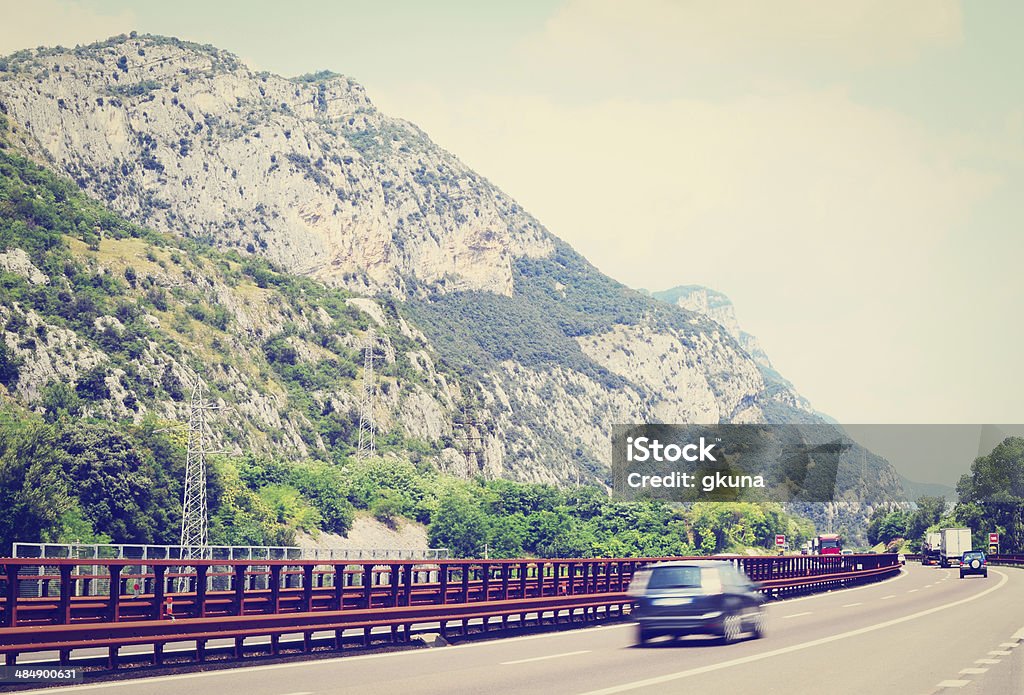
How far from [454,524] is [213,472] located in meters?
32.7

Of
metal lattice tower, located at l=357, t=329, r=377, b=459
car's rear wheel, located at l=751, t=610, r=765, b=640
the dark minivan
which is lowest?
car's rear wheel, located at l=751, t=610, r=765, b=640

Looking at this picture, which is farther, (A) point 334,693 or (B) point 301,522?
(B) point 301,522

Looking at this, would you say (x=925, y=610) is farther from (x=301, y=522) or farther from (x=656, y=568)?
(x=301, y=522)

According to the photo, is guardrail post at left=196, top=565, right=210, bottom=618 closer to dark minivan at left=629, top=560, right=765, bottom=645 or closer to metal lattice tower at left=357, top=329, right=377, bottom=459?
dark minivan at left=629, top=560, right=765, bottom=645

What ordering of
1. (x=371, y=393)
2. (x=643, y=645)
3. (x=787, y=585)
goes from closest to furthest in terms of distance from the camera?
(x=643, y=645), (x=787, y=585), (x=371, y=393)

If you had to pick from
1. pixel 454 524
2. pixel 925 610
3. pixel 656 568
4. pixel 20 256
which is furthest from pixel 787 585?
pixel 20 256

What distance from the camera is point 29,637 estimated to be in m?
18.1

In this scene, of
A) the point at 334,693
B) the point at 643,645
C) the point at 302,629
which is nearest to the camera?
the point at 334,693

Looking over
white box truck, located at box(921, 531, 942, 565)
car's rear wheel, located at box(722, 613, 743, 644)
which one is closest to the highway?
car's rear wheel, located at box(722, 613, 743, 644)

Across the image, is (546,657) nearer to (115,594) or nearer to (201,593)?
(201,593)

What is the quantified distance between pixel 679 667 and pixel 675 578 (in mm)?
5155

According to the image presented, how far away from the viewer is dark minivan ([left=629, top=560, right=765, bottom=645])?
25.5 metres

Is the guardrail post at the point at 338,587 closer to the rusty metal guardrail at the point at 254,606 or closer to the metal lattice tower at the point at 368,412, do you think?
the rusty metal guardrail at the point at 254,606

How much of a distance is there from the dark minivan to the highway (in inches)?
15.6
